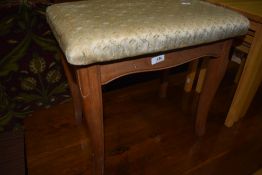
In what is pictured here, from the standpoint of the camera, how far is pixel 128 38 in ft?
1.52

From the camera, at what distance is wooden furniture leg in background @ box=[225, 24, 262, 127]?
75 cm

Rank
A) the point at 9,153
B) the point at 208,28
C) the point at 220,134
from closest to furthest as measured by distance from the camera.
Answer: the point at 208,28, the point at 9,153, the point at 220,134

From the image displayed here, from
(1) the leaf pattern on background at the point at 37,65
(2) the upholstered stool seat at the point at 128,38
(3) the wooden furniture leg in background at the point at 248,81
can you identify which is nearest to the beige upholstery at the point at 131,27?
(2) the upholstered stool seat at the point at 128,38

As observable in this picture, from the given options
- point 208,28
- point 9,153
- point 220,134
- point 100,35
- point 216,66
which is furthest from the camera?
point 220,134

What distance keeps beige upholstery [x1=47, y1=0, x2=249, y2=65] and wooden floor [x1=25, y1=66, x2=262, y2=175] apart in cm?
45

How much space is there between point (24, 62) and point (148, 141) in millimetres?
565

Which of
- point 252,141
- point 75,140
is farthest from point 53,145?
point 252,141

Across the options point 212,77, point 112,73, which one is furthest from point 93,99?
point 212,77

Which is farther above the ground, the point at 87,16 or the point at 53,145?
the point at 87,16

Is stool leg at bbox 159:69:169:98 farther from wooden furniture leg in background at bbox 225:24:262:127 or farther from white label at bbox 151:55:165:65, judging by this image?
white label at bbox 151:55:165:65

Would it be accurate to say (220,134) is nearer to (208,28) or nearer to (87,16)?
(208,28)

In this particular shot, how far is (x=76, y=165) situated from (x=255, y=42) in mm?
757

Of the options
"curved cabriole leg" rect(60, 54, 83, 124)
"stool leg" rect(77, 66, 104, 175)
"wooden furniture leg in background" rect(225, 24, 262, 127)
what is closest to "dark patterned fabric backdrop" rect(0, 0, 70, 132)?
"curved cabriole leg" rect(60, 54, 83, 124)

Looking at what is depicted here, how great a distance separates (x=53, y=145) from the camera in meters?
0.82
